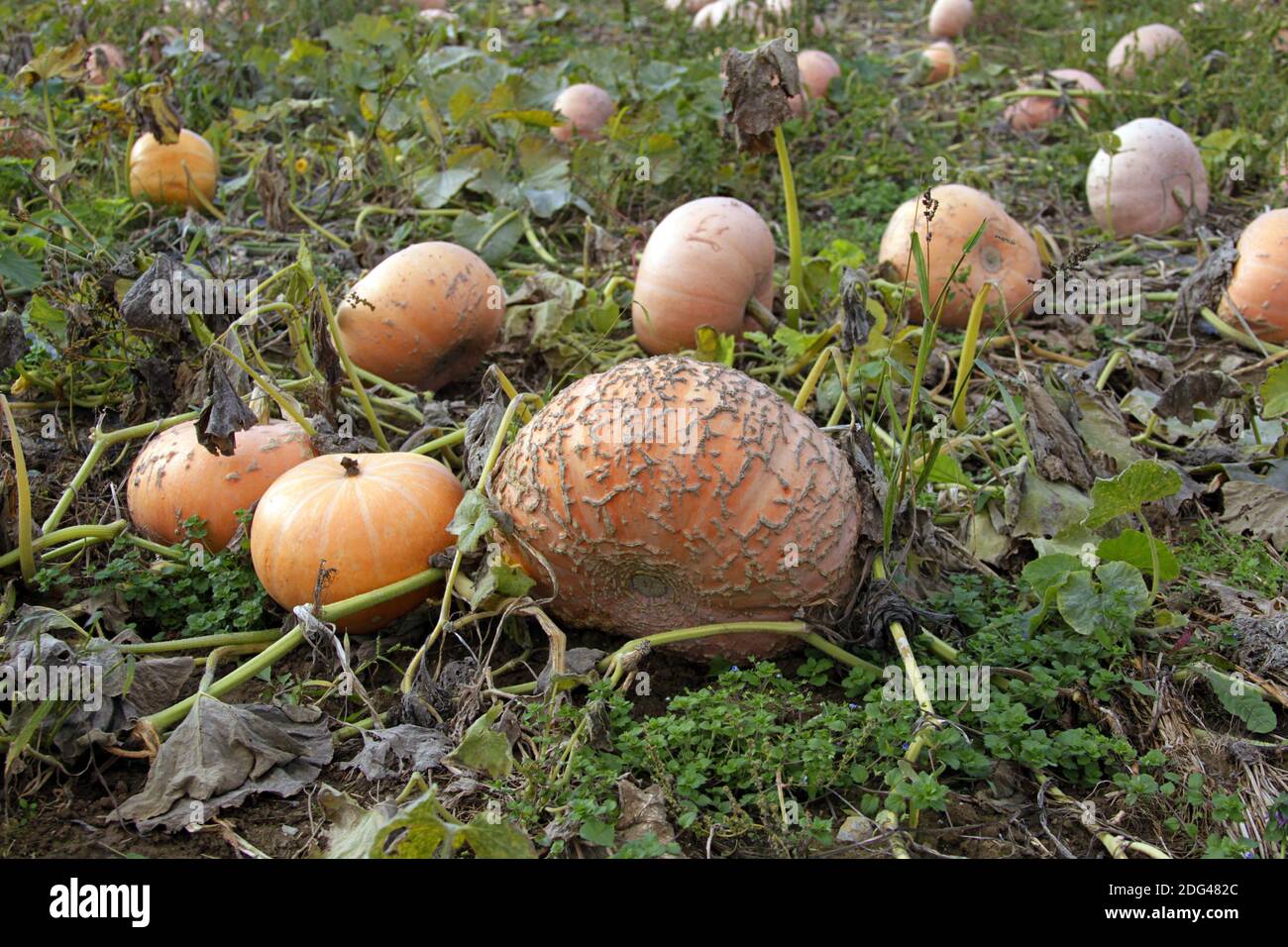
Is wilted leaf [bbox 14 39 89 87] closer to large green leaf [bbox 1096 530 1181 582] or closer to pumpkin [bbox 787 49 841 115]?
pumpkin [bbox 787 49 841 115]

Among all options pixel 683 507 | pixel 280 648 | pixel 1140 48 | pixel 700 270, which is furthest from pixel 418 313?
pixel 1140 48

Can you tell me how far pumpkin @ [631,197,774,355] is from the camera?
12.2 ft

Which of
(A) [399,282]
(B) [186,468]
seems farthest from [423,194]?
(B) [186,468]

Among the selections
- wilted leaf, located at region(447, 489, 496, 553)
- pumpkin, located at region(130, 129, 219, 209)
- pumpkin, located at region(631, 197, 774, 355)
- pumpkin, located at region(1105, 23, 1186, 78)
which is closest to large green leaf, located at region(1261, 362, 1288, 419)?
pumpkin, located at region(631, 197, 774, 355)

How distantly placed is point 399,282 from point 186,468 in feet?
3.27

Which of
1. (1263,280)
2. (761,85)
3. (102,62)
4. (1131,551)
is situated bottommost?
(102,62)

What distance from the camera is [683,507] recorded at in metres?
2.39

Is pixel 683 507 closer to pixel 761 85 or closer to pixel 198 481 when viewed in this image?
pixel 198 481

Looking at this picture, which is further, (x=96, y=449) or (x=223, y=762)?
(x=96, y=449)

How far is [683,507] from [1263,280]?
2636 millimetres

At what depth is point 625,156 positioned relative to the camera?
16.3 ft

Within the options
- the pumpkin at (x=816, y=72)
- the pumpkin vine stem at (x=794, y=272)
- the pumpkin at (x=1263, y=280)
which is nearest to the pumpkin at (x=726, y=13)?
the pumpkin at (x=816, y=72)

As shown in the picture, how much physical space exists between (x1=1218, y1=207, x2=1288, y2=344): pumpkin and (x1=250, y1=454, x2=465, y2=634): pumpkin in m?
2.87
